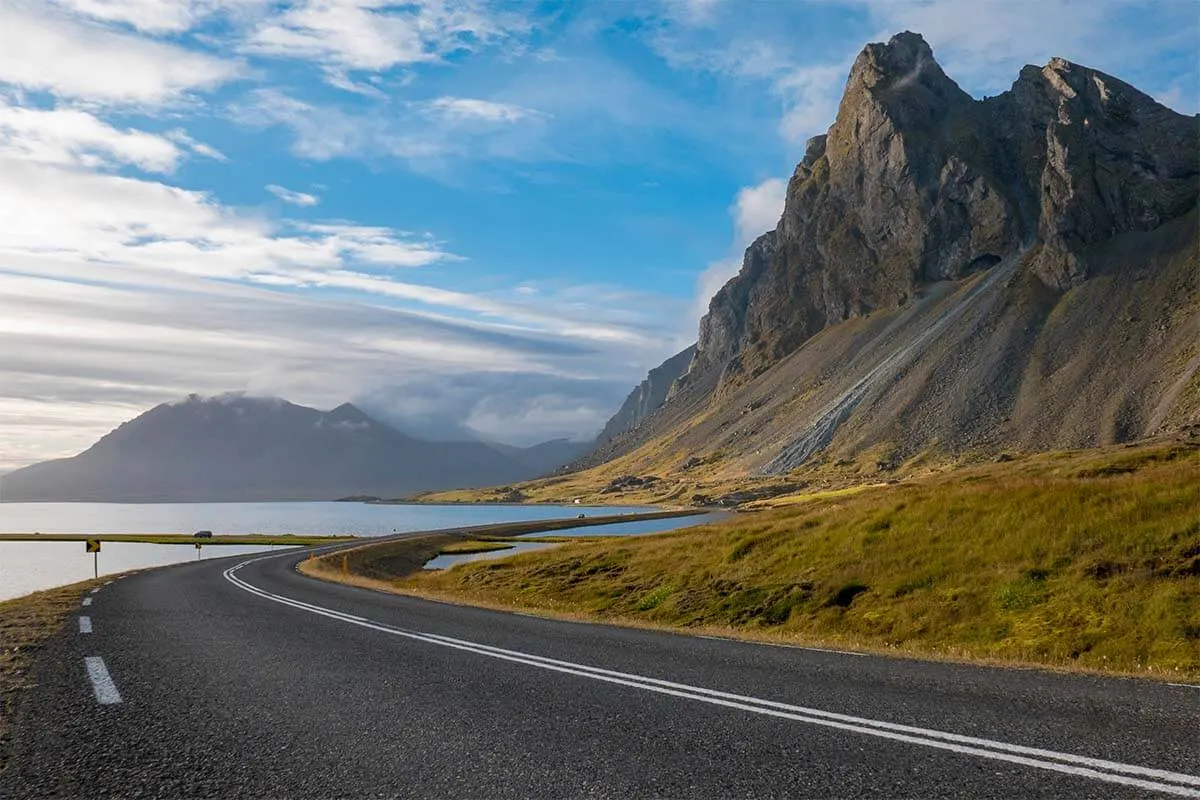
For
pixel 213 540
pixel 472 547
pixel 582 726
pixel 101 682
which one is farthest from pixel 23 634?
pixel 213 540

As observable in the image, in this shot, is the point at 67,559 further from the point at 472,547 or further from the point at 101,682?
the point at 101,682

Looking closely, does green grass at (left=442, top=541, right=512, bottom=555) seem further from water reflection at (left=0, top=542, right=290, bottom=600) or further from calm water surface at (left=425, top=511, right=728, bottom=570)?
water reflection at (left=0, top=542, right=290, bottom=600)

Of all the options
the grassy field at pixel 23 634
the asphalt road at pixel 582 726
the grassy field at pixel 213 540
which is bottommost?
the grassy field at pixel 213 540

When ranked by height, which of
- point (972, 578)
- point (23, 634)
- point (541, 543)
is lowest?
point (541, 543)

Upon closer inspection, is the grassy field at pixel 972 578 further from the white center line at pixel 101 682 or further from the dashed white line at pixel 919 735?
the white center line at pixel 101 682

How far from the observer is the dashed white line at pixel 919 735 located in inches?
262

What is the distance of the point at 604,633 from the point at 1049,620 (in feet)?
36.7

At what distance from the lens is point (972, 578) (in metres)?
24.4

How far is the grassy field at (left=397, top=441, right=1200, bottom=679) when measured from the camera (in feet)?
63.3

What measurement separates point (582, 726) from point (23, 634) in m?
16.7

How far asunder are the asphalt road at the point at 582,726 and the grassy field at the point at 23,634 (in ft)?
1.05

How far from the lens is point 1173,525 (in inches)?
863

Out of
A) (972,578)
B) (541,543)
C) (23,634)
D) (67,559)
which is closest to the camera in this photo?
(23,634)

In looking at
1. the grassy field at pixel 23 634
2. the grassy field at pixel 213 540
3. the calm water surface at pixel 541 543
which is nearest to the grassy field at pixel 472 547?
the calm water surface at pixel 541 543
